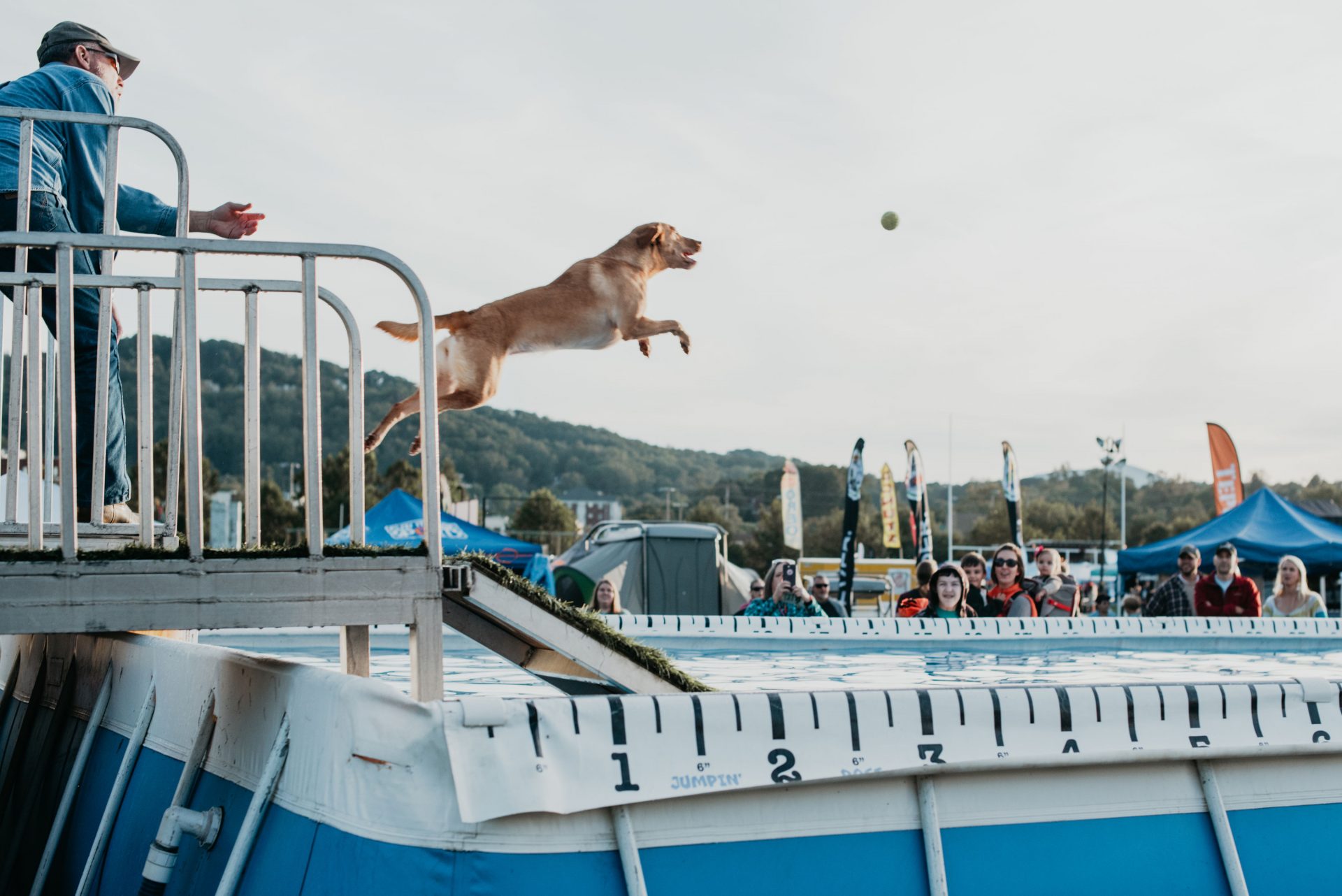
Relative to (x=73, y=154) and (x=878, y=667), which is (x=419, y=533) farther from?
(x=73, y=154)

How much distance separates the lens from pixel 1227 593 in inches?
394

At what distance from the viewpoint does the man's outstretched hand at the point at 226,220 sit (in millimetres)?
4375

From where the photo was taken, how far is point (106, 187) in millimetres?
4121

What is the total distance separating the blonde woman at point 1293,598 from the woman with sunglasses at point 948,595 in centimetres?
354

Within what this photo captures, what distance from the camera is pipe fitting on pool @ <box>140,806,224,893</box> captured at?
2861mm

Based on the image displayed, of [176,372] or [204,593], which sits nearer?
[204,593]

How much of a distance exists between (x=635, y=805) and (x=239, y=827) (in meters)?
1.08

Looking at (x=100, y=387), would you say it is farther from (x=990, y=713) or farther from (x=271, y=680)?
(x=990, y=713)

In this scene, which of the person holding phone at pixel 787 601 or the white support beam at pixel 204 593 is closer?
the white support beam at pixel 204 593

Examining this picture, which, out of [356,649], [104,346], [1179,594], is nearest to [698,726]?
[356,649]

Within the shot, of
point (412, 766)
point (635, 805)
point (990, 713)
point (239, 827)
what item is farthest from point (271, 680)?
point (990, 713)

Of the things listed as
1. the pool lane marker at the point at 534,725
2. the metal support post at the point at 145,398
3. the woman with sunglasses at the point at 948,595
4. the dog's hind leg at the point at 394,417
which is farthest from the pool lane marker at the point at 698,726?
the woman with sunglasses at the point at 948,595

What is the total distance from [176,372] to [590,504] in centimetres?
12383

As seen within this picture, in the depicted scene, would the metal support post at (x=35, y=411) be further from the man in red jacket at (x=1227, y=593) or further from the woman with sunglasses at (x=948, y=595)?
the man in red jacket at (x=1227, y=593)
